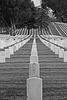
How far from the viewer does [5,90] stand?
9.73 metres

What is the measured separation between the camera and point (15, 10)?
68625 mm

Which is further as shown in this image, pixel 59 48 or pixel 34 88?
pixel 59 48

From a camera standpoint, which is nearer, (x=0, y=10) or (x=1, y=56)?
(x=1, y=56)

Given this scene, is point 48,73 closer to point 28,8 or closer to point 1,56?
point 1,56

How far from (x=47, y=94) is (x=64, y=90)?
733 mm

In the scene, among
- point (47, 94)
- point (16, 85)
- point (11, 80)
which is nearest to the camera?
point (47, 94)

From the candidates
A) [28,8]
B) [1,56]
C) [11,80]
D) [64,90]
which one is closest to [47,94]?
[64,90]

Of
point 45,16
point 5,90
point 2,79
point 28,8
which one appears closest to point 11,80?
point 2,79

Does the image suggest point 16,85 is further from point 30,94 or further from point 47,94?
point 30,94

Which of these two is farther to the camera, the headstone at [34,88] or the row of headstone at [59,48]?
the row of headstone at [59,48]

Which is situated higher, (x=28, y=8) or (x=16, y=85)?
(x=28, y=8)

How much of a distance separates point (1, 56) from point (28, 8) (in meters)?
66.8

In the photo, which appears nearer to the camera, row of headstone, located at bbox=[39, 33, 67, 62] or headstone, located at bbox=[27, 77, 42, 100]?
headstone, located at bbox=[27, 77, 42, 100]

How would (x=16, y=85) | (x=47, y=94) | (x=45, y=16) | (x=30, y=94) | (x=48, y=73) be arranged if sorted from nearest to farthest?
(x=30, y=94)
(x=47, y=94)
(x=16, y=85)
(x=48, y=73)
(x=45, y=16)
